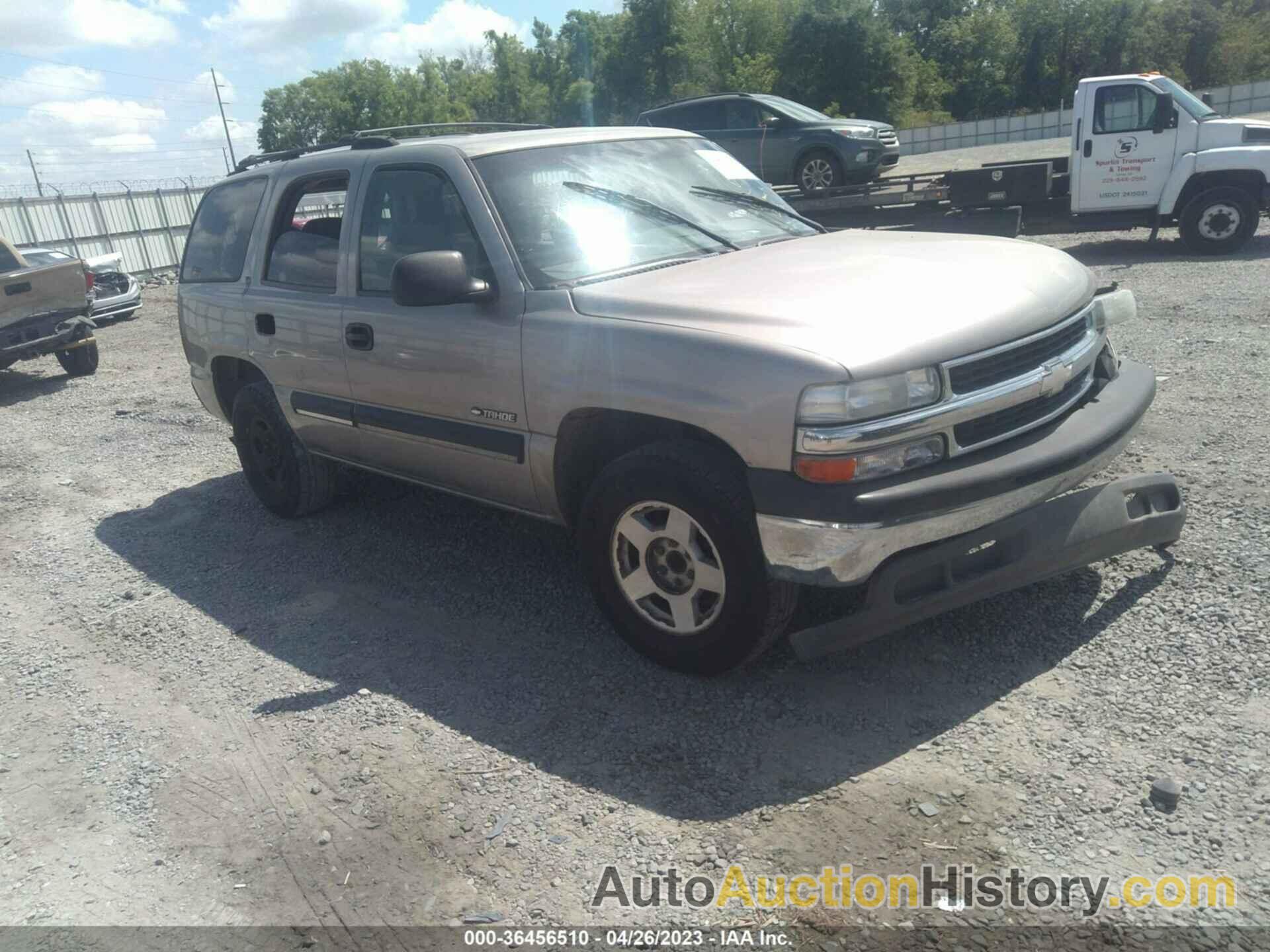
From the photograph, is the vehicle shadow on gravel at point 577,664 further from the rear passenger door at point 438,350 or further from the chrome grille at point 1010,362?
the chrome grille at point 1010,362

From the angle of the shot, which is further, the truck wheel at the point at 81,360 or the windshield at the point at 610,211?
the truck wheel at the point at 81,360

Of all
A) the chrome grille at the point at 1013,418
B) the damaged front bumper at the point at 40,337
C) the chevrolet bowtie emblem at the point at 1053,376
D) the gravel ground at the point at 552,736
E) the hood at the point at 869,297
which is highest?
the hood at the point at 869,297

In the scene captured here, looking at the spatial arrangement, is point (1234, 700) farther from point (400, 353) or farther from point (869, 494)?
point (400, 353)

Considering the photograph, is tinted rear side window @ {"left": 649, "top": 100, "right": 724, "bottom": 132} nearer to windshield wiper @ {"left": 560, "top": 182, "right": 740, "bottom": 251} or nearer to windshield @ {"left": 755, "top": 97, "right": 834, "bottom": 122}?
windshield @ {"left": 755, "top": 97, "right": 834, "bottom": 122}

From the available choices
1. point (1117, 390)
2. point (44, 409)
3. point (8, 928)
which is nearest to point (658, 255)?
point (1117, 390)

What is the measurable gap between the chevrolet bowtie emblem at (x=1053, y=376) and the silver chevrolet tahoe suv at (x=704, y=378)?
2 centimetres

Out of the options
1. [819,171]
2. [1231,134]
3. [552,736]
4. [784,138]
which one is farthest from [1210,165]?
[552,736]

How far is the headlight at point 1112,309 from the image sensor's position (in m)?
3.91

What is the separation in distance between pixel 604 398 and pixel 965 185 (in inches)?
413

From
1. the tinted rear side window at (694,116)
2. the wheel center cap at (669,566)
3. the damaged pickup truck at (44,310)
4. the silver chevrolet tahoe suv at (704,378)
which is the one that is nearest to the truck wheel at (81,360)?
the damaged pickup truck at (44,310)

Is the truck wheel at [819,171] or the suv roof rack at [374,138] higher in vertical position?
the suv roof rack at [374,138]

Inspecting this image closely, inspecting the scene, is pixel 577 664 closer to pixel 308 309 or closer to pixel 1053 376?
pixel 1053 376

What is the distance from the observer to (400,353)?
4320mm

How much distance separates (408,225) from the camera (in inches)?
173
